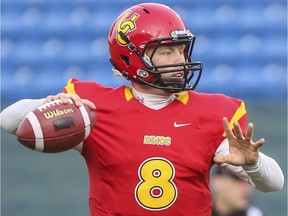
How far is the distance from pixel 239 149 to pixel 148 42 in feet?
1.73

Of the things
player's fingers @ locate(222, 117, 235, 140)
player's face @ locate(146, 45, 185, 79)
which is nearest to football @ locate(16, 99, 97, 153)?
player's face @ locate(146, 45, 185, 79)

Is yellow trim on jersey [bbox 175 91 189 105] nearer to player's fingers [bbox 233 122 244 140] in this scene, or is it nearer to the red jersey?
the red jersey

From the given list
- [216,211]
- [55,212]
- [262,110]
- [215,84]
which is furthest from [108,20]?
[216,211]

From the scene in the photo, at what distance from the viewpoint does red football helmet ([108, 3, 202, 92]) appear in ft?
9.39

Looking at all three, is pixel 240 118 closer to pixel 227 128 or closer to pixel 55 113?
pixel 227 128

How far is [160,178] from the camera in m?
2.80

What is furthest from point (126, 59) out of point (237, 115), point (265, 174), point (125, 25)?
point (265, 174)

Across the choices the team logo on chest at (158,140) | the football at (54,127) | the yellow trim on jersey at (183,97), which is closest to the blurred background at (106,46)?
→ the yellow trim on jersey at (183,97)

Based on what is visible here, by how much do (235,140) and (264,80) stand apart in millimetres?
5361

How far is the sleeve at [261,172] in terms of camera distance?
279cm

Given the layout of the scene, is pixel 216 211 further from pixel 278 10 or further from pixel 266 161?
pixel 278 10

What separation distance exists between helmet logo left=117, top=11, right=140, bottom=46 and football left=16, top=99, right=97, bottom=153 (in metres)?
0.40

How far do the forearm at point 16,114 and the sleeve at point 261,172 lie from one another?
70 centimetres

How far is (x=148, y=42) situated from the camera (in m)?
2.90
